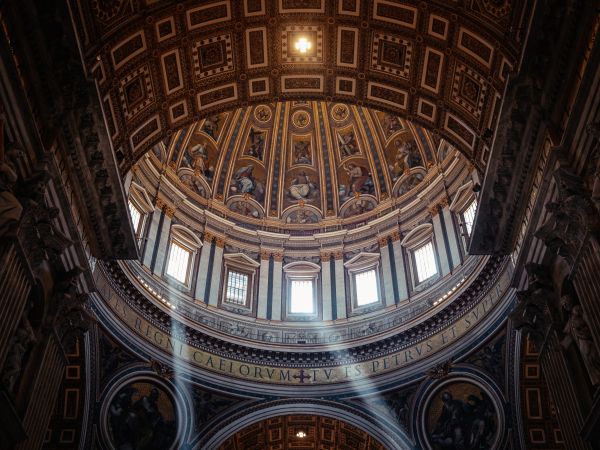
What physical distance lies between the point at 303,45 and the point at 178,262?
1175 cm

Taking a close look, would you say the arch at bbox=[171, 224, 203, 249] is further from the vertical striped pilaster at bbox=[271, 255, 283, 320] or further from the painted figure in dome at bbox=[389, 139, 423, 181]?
the painted figure in dome at bbox=[389, 139, 423, 181]

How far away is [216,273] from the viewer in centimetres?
2869

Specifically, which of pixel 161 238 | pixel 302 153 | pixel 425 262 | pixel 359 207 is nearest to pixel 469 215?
pixel 425 262

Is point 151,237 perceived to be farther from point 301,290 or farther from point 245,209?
point 301,290

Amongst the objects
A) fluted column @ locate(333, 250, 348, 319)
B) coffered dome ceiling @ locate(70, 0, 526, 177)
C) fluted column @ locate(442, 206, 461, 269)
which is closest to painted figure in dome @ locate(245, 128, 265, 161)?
fluted column @ locate(333, 250, 348, 319)

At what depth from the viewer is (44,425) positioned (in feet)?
50.7

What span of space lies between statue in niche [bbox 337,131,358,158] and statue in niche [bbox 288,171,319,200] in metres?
2.12

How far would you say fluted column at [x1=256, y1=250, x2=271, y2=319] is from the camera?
2844 cm

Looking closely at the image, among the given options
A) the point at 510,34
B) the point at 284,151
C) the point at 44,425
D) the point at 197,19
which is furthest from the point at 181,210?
the point at 510,34

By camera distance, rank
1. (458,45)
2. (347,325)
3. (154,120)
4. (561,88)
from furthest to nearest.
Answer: (347,325) → (154,120) → (458,45) → (561,88)

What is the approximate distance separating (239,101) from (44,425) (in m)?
10.5

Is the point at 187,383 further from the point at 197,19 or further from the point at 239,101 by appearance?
the point at 197,19

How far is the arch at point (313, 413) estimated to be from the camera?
941 inches

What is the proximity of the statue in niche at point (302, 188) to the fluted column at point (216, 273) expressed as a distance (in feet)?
16.3
